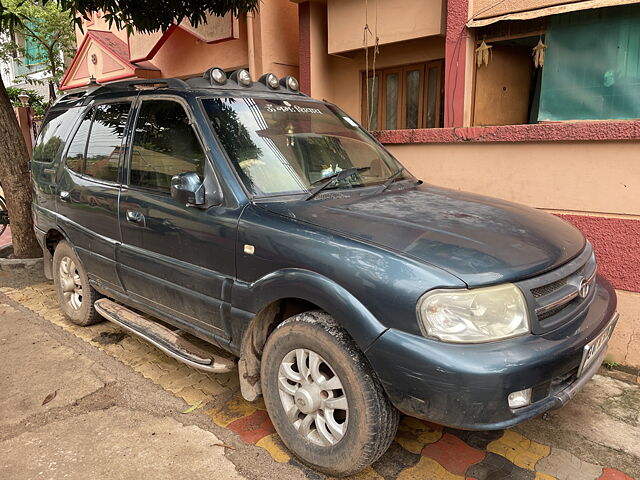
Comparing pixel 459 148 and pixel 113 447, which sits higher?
pixel 459 148

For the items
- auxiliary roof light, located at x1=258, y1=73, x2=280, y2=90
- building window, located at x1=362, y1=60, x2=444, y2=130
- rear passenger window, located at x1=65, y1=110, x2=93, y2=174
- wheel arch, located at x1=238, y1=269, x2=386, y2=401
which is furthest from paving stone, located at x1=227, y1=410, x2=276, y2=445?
building window, located at x1=362, y1=60, x2=444, y2=130

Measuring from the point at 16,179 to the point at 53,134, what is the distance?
1.76m

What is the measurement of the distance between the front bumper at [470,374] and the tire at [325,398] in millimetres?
129

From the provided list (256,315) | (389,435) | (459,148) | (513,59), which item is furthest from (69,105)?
(513,59)

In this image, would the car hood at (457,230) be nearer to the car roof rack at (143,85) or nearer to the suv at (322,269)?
the suv at (322,269)

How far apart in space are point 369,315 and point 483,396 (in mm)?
557

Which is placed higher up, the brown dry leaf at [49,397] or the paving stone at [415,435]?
the brown dry leaf at [49,397]

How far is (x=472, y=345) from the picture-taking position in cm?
196

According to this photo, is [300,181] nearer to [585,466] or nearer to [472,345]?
[472,345]

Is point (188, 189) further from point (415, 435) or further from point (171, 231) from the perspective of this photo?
point (415, 435)

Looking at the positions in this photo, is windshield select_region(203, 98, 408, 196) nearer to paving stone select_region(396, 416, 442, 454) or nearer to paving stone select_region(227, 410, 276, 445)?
paving stone select_region(227, 410, 276, 445)

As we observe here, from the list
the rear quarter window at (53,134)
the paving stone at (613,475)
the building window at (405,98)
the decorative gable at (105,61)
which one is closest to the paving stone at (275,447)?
the paving stone at (613,475)

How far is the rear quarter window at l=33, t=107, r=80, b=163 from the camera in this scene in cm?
421

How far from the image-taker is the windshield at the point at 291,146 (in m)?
2.79
